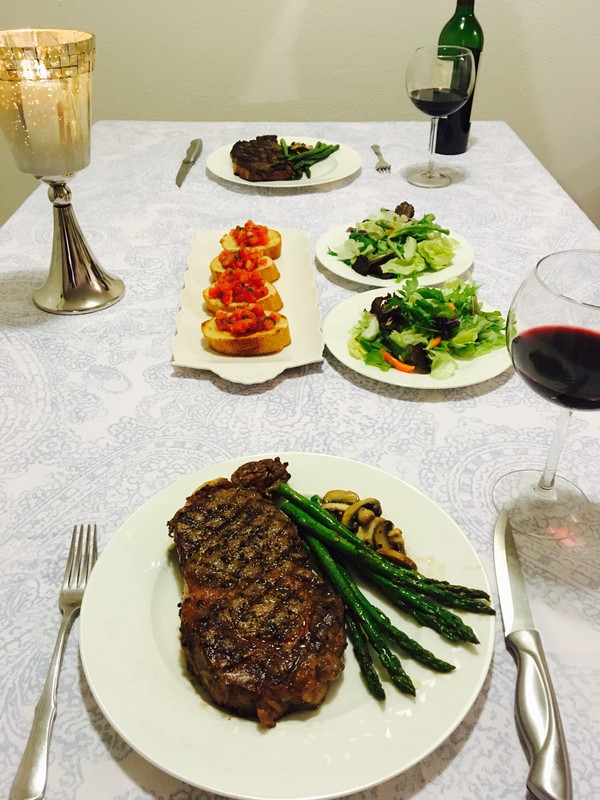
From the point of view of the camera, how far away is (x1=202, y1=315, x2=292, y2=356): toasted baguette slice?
157cm

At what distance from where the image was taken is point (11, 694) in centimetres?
90

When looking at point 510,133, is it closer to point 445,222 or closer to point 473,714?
point 445,222

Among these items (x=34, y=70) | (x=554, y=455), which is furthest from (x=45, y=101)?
(x=554, y=455)

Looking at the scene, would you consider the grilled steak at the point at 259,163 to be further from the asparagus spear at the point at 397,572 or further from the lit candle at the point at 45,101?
the asparagus spear at the point at 397,572

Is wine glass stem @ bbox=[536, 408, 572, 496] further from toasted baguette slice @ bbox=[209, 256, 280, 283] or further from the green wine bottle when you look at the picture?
the green wine bottle

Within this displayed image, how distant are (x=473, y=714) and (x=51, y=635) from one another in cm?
65

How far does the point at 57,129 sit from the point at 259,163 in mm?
1091

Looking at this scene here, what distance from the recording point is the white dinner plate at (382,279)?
6.20ft

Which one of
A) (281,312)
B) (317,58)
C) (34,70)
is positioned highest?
(34,70)

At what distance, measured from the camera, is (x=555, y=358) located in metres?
1.02

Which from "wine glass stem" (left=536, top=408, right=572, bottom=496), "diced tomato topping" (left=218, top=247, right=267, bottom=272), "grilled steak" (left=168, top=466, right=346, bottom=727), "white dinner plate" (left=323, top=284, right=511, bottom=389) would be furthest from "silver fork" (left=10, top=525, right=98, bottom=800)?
"diced tomato topping" (left=218, top=247, right=267, bottom=272)

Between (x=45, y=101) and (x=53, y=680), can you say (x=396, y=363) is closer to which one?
(x=53, y=680)

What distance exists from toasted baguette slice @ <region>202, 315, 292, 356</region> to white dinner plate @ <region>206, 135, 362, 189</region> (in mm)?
1144

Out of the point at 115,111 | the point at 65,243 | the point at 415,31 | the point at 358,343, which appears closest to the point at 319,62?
the point at 415,31
